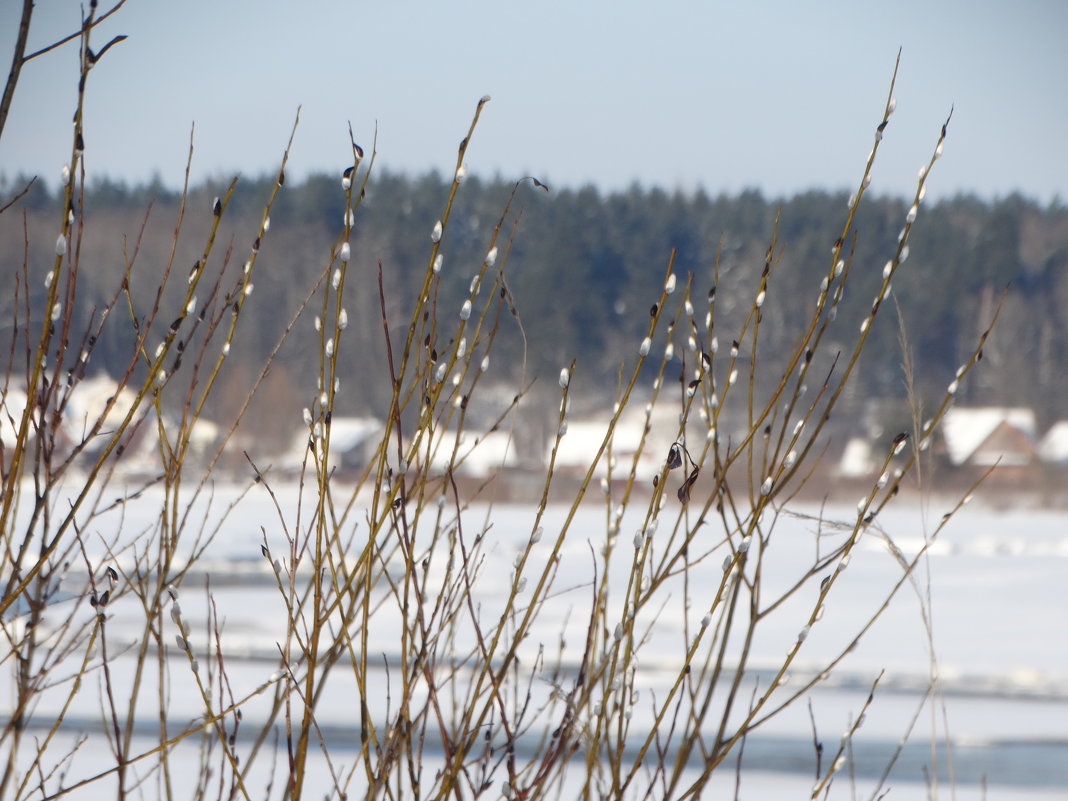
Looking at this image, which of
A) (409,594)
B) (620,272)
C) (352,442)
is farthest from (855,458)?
(409,594)

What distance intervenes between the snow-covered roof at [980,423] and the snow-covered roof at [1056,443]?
76 cm

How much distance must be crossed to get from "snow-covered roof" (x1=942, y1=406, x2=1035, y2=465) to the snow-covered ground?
87.1 feet

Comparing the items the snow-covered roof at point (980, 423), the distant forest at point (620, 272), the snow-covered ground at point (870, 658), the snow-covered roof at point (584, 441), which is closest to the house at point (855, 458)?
the distant forest at point (620, 272)

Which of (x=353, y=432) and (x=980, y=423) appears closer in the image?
(x=353, y=432)

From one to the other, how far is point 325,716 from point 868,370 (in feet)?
136

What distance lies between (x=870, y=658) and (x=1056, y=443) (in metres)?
36.8

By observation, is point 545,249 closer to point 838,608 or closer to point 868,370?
point 868,370

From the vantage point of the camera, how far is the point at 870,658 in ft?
23.5

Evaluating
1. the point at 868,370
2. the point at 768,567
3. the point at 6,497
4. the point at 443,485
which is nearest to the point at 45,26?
the point at 6,497

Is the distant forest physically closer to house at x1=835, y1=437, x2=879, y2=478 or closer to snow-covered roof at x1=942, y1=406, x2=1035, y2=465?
snow-covered roof at x1=942, y1=406, x2=1035, y2=465

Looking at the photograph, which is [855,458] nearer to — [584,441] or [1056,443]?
[1056,443]

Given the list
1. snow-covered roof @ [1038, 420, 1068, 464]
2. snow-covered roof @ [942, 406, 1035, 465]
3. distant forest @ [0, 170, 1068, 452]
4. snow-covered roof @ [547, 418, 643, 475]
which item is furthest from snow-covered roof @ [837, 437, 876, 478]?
snow-covered roof @ [547, 418, 643, 475]

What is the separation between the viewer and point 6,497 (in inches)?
48.7

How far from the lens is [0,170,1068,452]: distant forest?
43.0 metres
